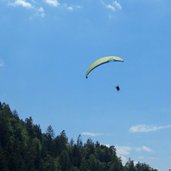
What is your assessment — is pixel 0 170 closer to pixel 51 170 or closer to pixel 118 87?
pixel 51 170

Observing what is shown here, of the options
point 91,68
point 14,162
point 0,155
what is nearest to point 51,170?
point 14,162

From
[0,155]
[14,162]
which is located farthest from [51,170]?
[0,155]

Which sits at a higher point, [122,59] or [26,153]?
[26,153]

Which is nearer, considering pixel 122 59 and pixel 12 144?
pixel 122 59

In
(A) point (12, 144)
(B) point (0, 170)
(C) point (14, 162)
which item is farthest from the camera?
(A) point (12, 144)

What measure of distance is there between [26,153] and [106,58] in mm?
127295

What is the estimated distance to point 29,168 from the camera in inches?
6545

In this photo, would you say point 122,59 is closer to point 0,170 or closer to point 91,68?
point 91,68

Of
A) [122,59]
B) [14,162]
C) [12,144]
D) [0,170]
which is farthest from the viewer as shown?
[12,144]

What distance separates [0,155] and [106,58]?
85830mm

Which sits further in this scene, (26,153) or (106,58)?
(26,153)

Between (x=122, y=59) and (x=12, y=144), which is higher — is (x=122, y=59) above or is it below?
below

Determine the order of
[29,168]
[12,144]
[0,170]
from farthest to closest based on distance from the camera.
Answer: [12,144], [29,168], [0,170]

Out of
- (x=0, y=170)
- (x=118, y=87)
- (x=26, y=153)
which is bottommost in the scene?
(x=118, y=87)
